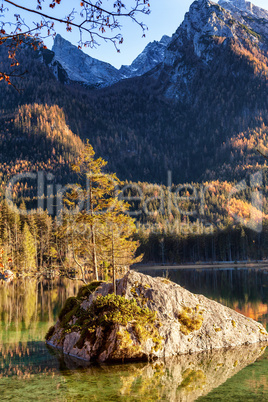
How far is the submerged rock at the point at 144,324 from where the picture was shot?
1806 cm

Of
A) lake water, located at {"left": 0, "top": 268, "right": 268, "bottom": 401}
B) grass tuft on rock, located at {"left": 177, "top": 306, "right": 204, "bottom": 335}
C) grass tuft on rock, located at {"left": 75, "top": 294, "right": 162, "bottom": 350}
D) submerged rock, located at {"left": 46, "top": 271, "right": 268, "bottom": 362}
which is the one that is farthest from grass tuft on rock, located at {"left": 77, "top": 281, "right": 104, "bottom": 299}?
grass tuft on rock, located at {"left": 177, "top": 306, "right": 204, "bottom": 335}

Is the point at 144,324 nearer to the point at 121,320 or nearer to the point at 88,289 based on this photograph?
the point at 121,320

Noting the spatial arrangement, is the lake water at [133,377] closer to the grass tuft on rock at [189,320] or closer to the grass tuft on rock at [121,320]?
the grass tuft on rock at [121,320]

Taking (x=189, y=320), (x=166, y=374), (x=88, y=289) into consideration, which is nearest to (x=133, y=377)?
(x=166, y=374)

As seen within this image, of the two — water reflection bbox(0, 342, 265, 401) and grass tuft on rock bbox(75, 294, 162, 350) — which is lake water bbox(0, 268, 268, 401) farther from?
grass tuft on rock bbox(75, 294, 162, 350)

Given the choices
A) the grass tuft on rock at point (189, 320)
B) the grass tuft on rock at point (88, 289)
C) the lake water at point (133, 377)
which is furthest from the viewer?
the grass tuft on rock at point (88, 289)

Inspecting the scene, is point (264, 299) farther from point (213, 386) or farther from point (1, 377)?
point (1, 377)

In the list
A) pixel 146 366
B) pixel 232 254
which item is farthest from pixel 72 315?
pixel 232 254

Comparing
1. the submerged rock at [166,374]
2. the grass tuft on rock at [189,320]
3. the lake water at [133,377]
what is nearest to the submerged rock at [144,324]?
the grass tuft on rock at [189,320]

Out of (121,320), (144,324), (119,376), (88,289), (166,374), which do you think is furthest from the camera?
(88,289)

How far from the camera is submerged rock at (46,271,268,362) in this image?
18062 millimetres

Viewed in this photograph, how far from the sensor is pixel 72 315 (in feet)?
69.1

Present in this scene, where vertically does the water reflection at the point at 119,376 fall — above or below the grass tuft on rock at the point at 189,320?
below

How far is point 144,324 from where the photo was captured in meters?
18.5
